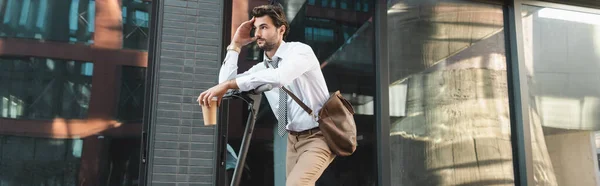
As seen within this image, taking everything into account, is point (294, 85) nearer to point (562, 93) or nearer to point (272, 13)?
point (272, 13)

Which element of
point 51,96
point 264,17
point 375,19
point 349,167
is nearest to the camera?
point 264,17

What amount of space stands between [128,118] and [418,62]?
9.45 ft

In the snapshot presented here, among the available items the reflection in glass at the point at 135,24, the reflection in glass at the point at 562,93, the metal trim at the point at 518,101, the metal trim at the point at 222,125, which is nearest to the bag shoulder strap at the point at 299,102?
the metal trim at the point at 222,125

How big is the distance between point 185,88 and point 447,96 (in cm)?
268

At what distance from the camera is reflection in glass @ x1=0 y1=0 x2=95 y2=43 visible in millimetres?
5246

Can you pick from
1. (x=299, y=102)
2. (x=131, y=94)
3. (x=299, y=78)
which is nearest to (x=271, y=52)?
(x=299, y=78)

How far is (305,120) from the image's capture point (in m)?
2.98

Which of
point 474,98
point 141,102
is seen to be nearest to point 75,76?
point 141,102

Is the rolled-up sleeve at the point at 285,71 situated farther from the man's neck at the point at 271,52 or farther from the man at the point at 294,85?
the man's neck at the point at 271,52

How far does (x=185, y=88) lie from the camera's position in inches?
212

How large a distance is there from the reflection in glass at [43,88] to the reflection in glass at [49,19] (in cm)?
Answer: 22

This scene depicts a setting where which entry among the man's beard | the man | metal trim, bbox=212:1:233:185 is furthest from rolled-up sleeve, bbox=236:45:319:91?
A: metal trim, bbox=212:1:233:185

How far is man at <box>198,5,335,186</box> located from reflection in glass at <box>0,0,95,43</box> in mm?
2879

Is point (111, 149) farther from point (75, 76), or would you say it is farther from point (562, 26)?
point (562, 26)
